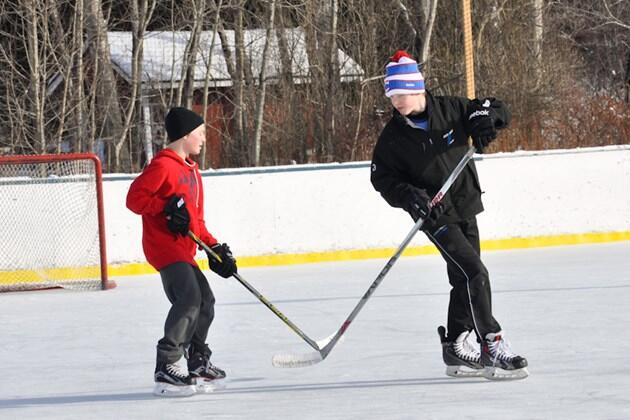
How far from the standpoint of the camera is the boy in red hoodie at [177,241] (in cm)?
451

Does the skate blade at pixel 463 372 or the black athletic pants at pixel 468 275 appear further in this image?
the skate blade at pixel 463 372

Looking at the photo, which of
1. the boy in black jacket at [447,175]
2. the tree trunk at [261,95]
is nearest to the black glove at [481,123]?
the boy in black jacket at [447,175]

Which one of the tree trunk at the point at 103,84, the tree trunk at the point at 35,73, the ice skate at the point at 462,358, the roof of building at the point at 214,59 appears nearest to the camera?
the ice skate at the point at 462,358

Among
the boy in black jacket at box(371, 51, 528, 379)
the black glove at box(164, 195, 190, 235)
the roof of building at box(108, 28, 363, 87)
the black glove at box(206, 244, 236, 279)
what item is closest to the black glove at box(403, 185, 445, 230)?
the boy in black jacket at box(371, 51, 528, 379)

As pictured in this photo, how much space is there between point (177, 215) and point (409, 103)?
93cm

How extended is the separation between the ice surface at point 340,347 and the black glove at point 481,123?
875 mm

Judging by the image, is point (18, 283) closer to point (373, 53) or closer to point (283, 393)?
point (283, 393)

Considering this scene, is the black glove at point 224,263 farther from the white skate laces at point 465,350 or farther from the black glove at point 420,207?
the white skate laces at point 465,350

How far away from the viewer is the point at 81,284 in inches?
331

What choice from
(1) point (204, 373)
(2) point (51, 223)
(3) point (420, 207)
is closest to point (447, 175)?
(3) point (420, 207)

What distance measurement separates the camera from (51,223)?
8609 mm

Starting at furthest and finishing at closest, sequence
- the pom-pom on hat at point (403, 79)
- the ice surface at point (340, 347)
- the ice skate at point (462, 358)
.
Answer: the ice skate at point (462, 358)
the pom-pom on hat at point (403, 79)
the ice surface at point (340, 347)

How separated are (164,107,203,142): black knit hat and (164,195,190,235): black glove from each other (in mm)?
281

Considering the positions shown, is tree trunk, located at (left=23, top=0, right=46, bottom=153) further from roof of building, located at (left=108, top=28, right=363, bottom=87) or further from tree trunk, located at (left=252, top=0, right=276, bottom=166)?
tree trunk, located at (left=252, top=0, right=276, bottom=166)
